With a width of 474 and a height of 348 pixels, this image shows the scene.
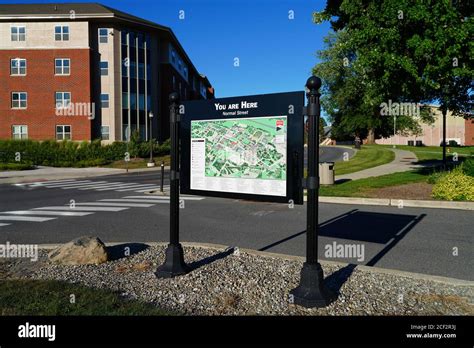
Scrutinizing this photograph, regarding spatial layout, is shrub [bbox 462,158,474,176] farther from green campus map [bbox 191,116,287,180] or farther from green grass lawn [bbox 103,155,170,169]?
green grass lawn [bbox 103,155,170,169]

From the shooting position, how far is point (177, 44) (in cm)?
5100

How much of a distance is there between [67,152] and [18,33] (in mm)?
13831

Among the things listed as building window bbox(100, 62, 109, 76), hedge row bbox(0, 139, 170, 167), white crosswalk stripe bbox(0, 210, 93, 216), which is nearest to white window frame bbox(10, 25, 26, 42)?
building window bbox(100, 62, 109, 76)

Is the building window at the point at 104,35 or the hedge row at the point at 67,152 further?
the building window at the point at 104,35

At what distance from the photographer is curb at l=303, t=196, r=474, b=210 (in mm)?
11297

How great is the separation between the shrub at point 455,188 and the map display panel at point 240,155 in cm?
898

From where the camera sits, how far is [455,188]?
40.0 ft

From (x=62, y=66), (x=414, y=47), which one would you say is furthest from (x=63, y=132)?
(x=414, y=47)

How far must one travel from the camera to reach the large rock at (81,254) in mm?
5801

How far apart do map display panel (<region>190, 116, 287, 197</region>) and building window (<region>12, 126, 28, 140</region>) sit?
134 feet

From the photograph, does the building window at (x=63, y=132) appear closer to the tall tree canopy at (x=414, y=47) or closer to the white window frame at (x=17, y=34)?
the white window frame at (x=17, y=34)

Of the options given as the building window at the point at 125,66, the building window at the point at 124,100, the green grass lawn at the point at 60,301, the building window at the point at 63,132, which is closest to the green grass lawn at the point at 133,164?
the building window at the point at 63,132
